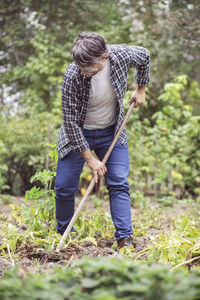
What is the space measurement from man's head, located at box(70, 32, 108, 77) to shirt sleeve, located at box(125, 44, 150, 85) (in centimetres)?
40

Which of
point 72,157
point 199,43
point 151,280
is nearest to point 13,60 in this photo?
point 199,43

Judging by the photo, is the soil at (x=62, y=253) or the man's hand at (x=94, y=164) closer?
the soil at (x=62, y=253)

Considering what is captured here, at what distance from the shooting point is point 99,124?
280 centimetres

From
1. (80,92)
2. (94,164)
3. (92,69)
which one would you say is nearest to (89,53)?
(92,69)

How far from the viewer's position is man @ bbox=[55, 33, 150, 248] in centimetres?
254

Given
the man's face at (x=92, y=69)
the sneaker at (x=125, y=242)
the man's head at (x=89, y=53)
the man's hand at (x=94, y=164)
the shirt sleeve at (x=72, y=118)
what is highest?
the man's head at (x=89, y=53)

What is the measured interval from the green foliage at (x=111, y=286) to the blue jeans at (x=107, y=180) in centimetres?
144

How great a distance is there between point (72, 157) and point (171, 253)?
114 cm

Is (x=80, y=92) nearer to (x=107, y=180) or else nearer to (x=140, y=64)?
(x=140, y=64)

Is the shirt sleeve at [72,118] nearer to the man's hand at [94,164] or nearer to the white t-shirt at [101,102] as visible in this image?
the man's hand at [94,164]

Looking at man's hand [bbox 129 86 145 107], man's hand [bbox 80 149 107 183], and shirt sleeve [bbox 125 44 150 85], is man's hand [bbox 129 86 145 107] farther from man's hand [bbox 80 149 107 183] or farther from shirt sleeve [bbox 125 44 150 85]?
man's hand [bbox 80 149 107 183]

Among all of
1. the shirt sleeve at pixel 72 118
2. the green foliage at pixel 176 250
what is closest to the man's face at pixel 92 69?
the shirt sleeve at pixel 72 118

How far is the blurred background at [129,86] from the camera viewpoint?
5840mm

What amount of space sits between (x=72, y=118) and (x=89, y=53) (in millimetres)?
496
